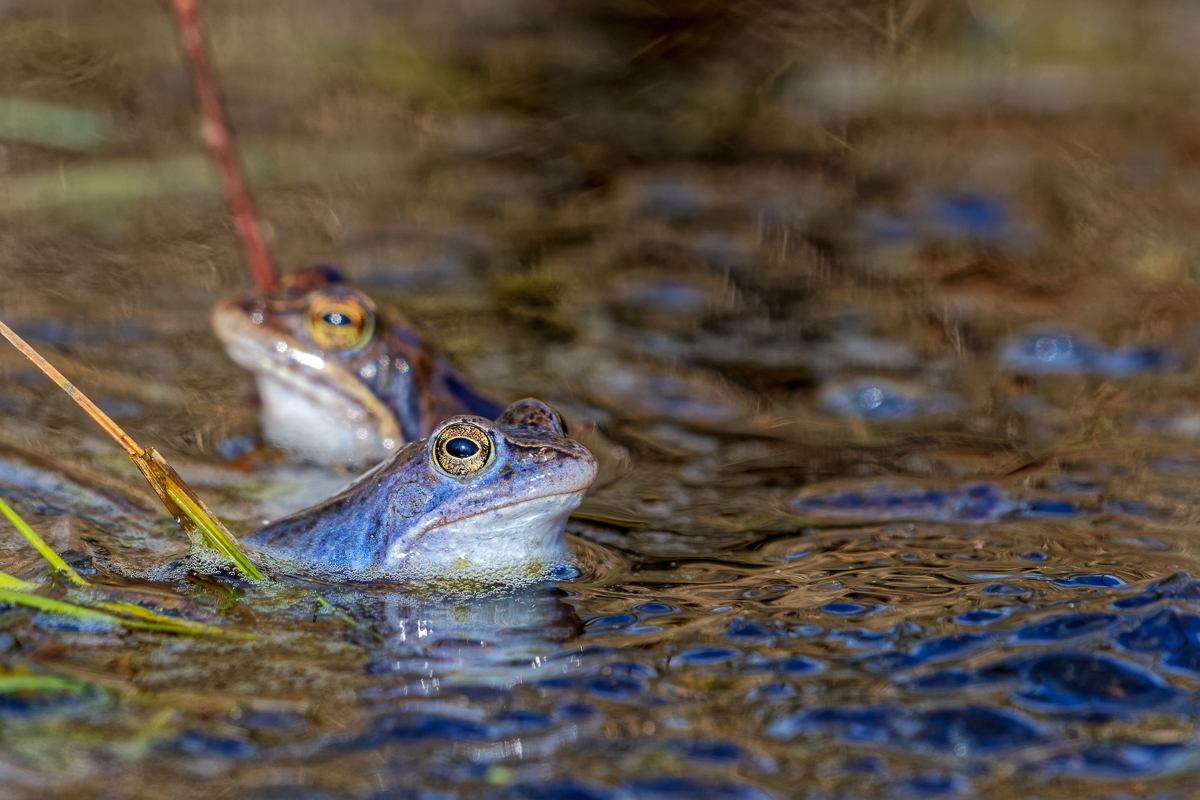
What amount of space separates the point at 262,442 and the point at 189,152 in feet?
11.8

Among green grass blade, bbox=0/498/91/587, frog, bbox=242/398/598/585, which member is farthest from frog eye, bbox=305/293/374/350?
green grass blade, bbox=0/498/91/587

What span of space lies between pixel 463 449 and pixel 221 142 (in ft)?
9.12

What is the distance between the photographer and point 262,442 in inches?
248

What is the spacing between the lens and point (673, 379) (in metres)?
6.93

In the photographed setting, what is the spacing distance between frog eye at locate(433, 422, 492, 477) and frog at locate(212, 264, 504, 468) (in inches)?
59.9

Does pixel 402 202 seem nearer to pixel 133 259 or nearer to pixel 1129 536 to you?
pixel 133 259

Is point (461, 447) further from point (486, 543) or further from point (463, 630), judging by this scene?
point (463, 630)

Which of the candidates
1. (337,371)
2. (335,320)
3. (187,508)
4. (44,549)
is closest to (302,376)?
(337,371)

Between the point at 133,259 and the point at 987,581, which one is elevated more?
the point at 133,259

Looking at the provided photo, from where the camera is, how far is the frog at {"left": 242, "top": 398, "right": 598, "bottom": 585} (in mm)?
4523

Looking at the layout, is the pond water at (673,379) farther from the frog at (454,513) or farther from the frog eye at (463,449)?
the frog eye at (463,449)

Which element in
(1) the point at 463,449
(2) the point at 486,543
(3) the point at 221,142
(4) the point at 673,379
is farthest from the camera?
(4) the point at 673,379

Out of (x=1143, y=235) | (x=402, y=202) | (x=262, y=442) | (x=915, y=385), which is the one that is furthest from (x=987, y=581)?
(x=402, y=202)

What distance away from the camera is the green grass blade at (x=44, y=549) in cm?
421
